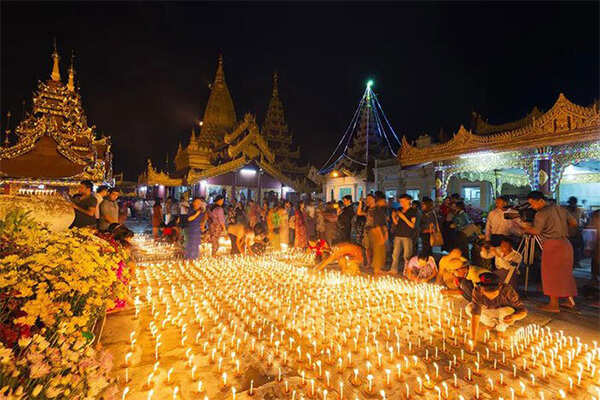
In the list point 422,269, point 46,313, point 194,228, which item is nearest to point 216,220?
point 194,228

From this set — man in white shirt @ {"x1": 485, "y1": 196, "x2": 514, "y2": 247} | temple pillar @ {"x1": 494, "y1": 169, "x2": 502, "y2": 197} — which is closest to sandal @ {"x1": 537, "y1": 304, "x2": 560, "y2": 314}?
man in white shirt @ {"x1": 485, "y1": 196, "x2": 514, "y2": 247}

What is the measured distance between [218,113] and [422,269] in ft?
93.6

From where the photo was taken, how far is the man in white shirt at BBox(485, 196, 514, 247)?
6.12 metres

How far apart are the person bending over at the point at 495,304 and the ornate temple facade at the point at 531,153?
8.21 metres

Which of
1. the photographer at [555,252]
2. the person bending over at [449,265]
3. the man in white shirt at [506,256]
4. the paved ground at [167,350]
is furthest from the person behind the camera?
the person bending over at [449,265]

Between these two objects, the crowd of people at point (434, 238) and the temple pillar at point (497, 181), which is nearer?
the crowd of people at point (434, 238)

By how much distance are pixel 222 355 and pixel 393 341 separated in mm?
2062

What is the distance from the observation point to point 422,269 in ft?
21.8

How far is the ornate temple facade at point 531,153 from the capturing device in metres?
9.36

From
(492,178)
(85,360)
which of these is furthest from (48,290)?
(492,178)

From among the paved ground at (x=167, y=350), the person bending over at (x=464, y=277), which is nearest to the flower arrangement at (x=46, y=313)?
the paved ground at (x=167, y=350)

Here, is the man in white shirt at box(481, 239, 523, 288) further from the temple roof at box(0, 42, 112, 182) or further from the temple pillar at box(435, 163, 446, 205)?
the temple roof at box(0, 42, 112, 182)

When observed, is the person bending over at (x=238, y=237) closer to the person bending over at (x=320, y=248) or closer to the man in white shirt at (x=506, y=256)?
the person bending over at (x=320, y=248)

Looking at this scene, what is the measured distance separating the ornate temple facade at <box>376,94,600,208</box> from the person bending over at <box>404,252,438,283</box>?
667 centimetres
